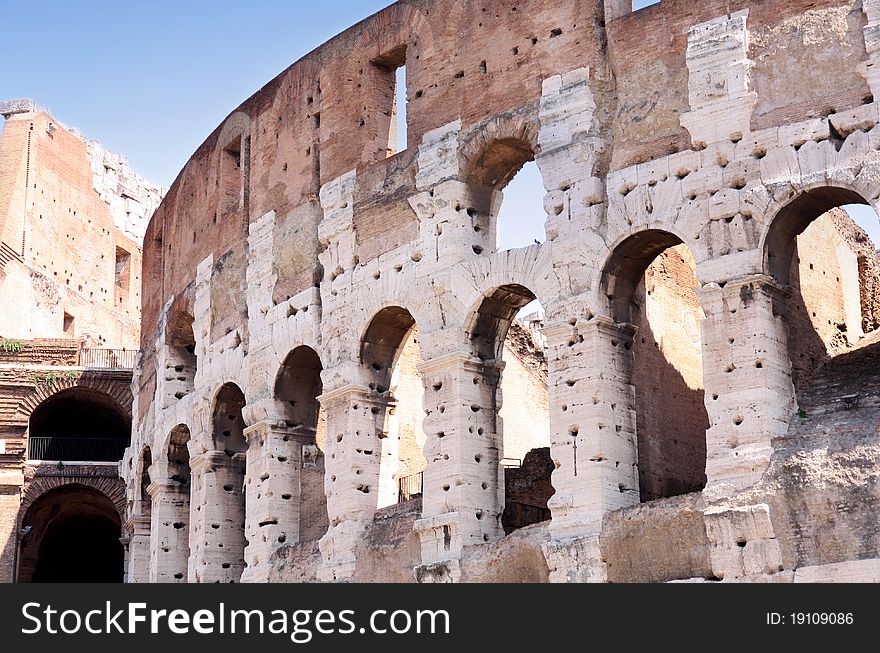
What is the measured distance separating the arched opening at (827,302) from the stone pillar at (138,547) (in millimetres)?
10270

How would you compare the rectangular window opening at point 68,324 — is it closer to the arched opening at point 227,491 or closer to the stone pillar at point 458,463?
the arched opening at point 227,491

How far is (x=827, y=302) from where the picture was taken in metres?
18.1

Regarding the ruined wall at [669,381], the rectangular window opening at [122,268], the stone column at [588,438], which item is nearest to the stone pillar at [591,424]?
the stone column at [588,438]

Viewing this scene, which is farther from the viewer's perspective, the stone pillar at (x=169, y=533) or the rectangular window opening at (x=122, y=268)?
the rectangular window opening at (x=122, y=268)

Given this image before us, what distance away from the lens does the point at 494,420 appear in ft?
52.9

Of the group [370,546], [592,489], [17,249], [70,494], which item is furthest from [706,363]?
[17,249]

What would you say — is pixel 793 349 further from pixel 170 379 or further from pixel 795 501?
pixel 170 379

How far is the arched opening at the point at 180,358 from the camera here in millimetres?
22016

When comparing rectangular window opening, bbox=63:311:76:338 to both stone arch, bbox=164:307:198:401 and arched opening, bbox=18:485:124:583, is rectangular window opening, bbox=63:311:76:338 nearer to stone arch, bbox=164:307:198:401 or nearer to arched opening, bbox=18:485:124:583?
arched opening, bbox=18:485:124:583

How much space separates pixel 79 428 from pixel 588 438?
16.6m

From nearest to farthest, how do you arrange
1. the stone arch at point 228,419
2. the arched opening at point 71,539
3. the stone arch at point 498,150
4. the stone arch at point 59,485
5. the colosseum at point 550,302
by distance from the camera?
the colosseum at point 550,302 → the stone arch at point 498,150 → the stone arch at point 228,419 → the stone arch at point 59,485 → the arched opening at point 71,539

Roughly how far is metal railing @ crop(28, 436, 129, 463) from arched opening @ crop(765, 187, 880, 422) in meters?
13.9

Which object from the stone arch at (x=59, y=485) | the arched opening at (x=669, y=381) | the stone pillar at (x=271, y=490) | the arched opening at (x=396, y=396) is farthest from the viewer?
the stone arch at (x=59, y=485)

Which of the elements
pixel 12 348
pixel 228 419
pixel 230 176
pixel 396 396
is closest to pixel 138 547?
pixel 228 419
